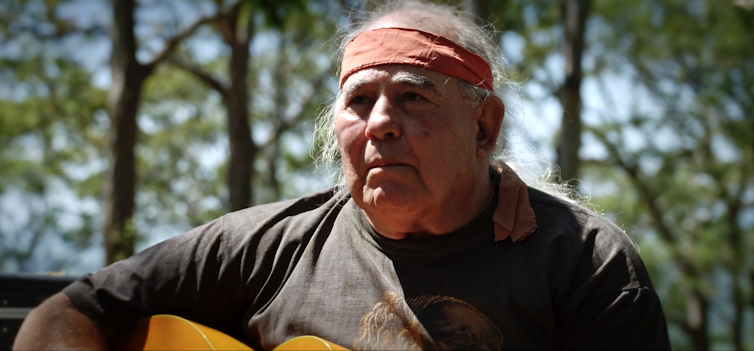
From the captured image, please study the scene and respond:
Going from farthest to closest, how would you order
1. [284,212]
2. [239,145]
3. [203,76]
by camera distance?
[239,145] → [203,76] → [284,212]

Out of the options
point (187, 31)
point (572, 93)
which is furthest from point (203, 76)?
point (572, 93)

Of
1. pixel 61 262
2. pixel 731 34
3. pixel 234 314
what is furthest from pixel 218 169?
pixel 234 314

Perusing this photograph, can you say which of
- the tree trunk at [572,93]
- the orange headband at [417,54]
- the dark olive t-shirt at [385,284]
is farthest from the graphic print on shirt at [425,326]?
the tree trunk at [572,93]

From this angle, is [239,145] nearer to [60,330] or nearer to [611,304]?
[60,330]

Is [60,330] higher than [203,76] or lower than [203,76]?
lower

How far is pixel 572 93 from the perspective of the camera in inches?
Result: 195

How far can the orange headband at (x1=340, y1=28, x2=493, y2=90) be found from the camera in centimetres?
197

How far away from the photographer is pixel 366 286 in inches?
78.4

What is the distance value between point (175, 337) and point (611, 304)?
131 cm

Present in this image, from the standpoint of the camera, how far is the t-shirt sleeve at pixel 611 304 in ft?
5.41

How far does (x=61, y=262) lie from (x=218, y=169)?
5.68 m

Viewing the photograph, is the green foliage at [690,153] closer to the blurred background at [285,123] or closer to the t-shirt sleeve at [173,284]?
the blurred background at [285,123]

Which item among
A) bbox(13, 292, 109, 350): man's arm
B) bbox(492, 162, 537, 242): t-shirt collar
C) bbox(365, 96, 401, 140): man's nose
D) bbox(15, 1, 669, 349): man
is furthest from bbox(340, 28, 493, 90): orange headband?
bbox(13, 292, 109, 350): man's arm

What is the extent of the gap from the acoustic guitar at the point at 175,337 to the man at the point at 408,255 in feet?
0.17
